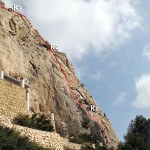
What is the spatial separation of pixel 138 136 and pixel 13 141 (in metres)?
21.8

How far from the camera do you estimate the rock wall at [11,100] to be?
95.0ft

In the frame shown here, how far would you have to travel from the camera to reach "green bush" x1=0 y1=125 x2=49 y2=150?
20.7 metres

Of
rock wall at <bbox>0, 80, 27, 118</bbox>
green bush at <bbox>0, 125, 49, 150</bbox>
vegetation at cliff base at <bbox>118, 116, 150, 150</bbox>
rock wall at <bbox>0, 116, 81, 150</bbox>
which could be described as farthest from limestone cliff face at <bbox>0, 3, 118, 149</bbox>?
green bush at <bbox>0, 125, 49, 150</bbox>

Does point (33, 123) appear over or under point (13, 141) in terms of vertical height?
over

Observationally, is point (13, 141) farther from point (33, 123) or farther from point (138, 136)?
point (138, 136)

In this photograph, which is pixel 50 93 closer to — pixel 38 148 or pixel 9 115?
pixel 9 115

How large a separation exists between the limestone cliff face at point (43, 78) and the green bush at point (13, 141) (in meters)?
17.6

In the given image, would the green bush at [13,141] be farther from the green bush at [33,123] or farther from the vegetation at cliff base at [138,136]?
the vegetation at cliff base at [138,136]

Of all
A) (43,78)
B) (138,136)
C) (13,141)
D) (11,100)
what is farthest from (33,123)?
(43,78)

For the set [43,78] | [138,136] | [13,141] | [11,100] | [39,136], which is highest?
[43,78]

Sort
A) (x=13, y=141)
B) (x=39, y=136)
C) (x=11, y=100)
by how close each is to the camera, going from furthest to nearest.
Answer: (x=11, y=100)
(x=39, y=136)
(x=13, y=141)

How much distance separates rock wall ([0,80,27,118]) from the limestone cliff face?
32.2ft

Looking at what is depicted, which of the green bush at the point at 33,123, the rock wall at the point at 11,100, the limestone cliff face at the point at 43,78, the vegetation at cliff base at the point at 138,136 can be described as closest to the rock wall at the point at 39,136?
the green bush at the point at 33,123

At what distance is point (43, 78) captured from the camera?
4581 centimetres
